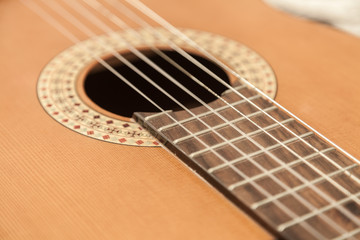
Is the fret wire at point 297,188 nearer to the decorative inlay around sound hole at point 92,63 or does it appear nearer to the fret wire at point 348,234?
the fret wire at point 348,234

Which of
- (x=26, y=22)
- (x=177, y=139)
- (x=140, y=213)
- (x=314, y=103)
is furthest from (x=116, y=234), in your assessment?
(x=26, y=22)

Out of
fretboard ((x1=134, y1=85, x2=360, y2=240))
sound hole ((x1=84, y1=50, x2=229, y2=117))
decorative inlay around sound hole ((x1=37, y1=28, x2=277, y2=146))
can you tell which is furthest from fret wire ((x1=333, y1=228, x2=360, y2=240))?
sound hole ((x1=84, y1=50, x2=229, y2=117))

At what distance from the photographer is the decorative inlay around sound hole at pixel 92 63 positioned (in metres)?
0.85

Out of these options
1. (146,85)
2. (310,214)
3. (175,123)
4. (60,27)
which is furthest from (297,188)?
(60,27)

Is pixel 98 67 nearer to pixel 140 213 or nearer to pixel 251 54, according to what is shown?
pixel 251 54

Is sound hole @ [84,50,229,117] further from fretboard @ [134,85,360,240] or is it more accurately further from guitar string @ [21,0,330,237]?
fretboard @ [134,85,360,240]

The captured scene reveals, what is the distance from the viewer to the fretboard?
65 cm

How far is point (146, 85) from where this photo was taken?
3.44 feet

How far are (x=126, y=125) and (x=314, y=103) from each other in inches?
13.6

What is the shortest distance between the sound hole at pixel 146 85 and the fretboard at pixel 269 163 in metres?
0.14

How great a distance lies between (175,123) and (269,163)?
0.58 ft

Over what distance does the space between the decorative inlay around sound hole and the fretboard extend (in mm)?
46

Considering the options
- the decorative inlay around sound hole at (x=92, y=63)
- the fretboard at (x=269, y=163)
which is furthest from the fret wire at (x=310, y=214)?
the decorative inlay around sound hole at (x=92, y=63)

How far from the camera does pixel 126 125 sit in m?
0.86
